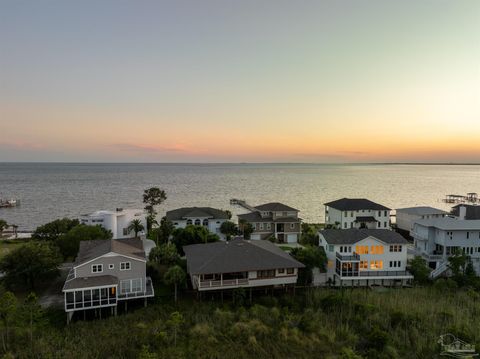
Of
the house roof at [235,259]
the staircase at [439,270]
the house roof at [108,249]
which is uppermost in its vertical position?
the house roof at [108,249]

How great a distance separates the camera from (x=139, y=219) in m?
51.6

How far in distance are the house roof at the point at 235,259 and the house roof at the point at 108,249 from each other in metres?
5.29

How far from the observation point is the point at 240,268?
29641mm

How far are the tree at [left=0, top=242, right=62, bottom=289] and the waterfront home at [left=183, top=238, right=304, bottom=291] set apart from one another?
539 inches

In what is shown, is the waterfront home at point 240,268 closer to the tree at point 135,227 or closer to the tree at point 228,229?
the tree at point 228,229

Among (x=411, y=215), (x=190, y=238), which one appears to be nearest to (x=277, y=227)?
(x=190, y=238)

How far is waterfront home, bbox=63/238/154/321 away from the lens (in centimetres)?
2578

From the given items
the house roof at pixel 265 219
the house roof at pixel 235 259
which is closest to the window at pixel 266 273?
the house roof at pixel 235 259

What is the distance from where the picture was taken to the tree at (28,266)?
97.6 feet

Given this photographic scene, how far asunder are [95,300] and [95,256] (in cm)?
377

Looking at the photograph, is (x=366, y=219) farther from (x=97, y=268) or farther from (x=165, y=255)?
(x=97, y=268)

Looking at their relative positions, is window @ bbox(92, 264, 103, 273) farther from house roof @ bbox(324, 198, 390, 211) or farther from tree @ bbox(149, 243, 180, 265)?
house roof @ bbox(324, 198, 390, 211)

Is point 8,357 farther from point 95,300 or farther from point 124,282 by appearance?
point 124,282

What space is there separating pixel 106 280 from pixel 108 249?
2985 mm
